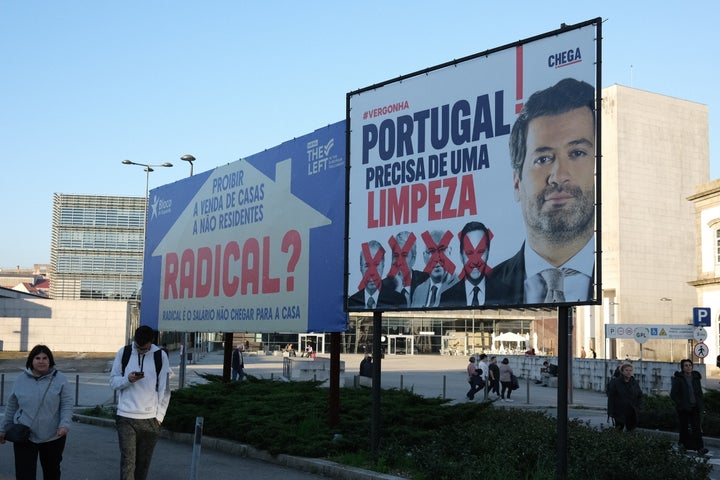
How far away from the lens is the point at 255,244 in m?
15.9

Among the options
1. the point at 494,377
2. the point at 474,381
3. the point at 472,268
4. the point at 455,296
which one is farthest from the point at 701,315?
the point at 472,268

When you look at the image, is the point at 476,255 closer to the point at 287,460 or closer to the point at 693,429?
the point at 287,460

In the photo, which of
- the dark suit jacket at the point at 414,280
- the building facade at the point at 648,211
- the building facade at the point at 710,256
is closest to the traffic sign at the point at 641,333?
the building facade at the point at 710,256

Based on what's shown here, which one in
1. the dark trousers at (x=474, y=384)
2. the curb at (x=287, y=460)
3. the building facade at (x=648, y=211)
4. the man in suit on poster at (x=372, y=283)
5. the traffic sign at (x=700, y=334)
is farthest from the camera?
the building facade at (x=648, y=211)

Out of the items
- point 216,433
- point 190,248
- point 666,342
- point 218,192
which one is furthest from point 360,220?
point 666,342

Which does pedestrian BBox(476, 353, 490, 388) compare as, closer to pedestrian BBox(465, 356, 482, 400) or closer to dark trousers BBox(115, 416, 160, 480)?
pedestrian BBox(465, 356, 482, 400)

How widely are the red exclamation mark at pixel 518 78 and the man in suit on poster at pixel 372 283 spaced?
9.78 ft

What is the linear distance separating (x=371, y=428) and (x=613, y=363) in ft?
88.9

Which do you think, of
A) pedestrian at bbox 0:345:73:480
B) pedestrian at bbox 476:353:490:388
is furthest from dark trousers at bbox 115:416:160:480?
pedestrian at bbox 476:353:490:388

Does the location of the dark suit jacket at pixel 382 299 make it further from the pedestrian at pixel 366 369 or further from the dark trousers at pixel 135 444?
the pedestrian at pixel 366 369

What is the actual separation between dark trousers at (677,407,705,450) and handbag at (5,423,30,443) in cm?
1173

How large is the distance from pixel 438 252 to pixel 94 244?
290 ft

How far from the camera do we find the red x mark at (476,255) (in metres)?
10.4

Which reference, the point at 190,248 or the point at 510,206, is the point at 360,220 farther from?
the point at 190,248
